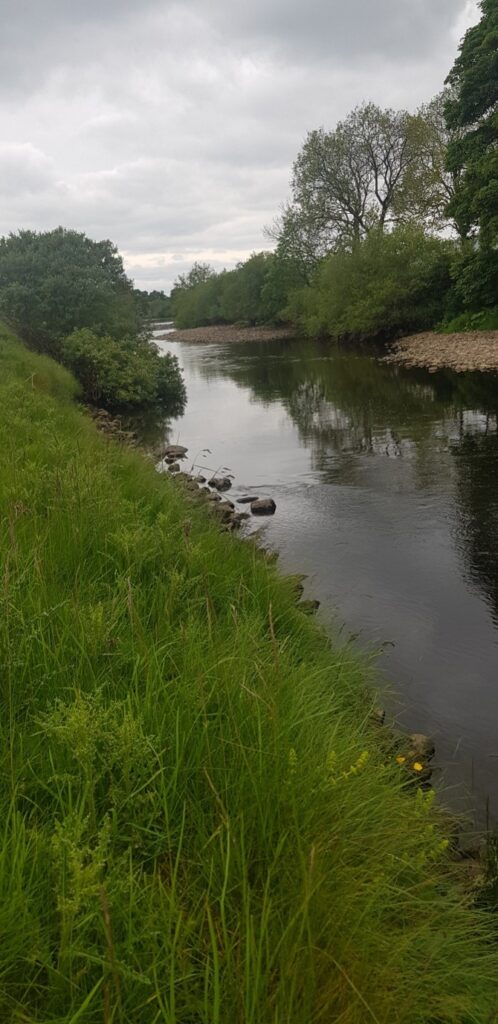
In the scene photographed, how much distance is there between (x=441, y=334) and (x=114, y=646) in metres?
36.8

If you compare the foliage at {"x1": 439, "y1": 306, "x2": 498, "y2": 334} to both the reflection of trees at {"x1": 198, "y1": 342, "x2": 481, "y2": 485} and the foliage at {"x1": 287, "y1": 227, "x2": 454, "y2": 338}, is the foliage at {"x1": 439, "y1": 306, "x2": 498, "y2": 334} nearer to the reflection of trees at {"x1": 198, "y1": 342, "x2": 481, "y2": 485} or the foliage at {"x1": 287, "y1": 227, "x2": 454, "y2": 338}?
the foliage at {"x1": 287, "y1": 227, "x2": 454, "y2": 338}

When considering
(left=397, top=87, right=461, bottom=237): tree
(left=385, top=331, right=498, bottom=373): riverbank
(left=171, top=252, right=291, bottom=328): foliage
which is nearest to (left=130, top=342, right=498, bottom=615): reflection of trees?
(left=385, top=331, right=498, bottom=373): riverbank

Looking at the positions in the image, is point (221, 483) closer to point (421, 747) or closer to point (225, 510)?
point (225, 510)

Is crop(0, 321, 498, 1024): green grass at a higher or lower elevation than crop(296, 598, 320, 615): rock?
higher

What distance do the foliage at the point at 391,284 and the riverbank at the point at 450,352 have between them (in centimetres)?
284

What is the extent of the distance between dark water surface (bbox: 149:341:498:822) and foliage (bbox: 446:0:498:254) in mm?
9349

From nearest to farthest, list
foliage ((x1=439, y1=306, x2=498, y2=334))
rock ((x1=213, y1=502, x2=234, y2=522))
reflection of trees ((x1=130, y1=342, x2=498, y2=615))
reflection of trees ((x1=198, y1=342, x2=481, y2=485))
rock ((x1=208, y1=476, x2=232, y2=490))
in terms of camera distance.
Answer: rock ((x1=213, y1=502, x2=234, y2=522)) → reflection of trees ((x1=130, y1=342, x2=498, y2=615)) → rock ((x1=208, y1=476, x2=232, y2=490)) → reflection of trees ((x1=198, y1=342, x2=481, y2=485)) → foliage ((x1=439, y1=306, x2=498, y2=334))

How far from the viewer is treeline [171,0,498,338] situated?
98.0 feet

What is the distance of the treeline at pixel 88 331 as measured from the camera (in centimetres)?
2423

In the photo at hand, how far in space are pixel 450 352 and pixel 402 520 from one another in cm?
2198

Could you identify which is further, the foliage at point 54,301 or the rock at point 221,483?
the foliage at point 54,301

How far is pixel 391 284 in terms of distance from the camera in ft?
128

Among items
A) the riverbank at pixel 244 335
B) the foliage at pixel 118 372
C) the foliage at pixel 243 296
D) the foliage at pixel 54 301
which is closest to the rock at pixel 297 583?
the foliage at pixel 118 372

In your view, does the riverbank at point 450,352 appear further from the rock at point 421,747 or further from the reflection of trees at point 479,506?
the rock at point 421,747
